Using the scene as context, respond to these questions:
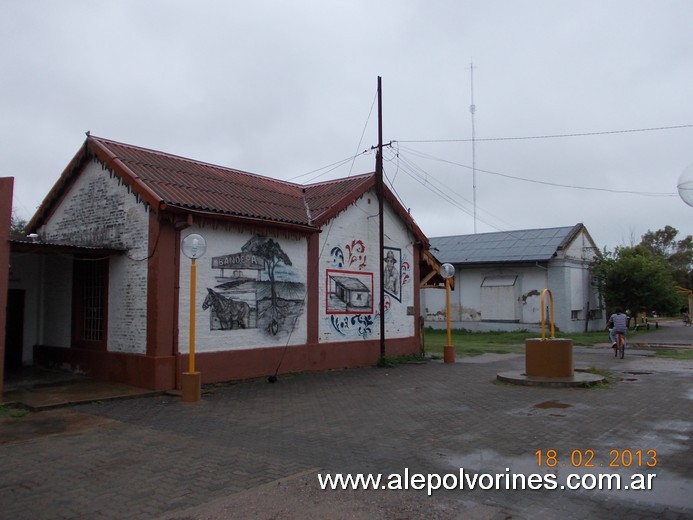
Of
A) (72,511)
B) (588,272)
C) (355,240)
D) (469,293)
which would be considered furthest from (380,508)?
(588,272)

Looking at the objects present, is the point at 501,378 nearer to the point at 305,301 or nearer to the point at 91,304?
the point at 305,301

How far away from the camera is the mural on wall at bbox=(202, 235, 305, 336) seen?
43.9ft

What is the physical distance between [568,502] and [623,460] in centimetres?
192

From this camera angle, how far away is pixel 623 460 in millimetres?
6949

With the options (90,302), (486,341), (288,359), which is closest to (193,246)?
(90,302)

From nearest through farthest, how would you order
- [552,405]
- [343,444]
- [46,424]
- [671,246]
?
[343,444] < [46,424] < [552,405] < [671,246]

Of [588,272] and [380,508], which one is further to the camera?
[588,272]

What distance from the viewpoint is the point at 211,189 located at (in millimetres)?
14633

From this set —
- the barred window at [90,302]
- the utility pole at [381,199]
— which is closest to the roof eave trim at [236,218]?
the utility pole at [381,199]

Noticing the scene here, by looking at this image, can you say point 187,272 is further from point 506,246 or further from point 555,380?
point 506,246

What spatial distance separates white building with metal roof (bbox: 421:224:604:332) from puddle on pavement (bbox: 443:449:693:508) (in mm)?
25079

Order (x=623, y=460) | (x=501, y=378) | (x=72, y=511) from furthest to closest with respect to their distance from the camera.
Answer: (x=501, y=378) < (x=623, y=460) < (x=72, y=511)

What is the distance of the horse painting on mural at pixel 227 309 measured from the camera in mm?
13156

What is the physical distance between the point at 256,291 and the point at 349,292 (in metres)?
3.64
